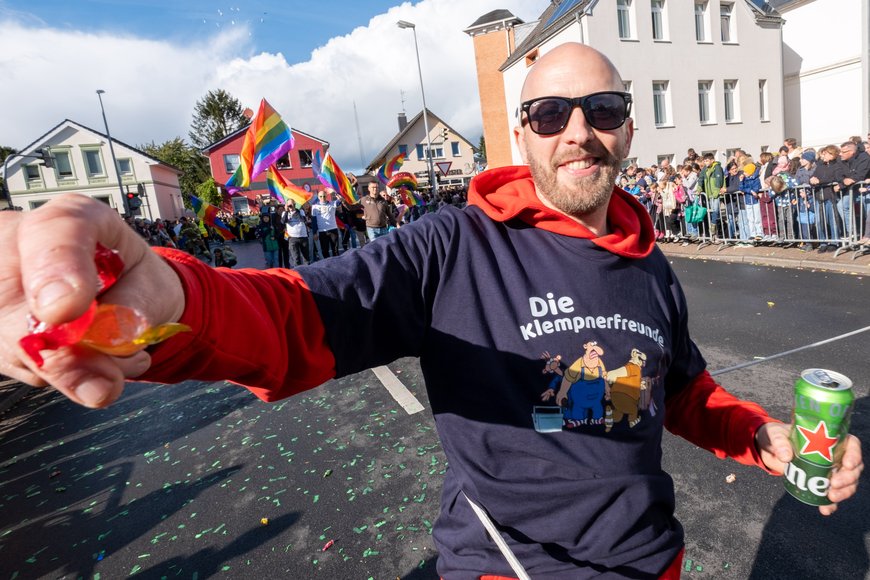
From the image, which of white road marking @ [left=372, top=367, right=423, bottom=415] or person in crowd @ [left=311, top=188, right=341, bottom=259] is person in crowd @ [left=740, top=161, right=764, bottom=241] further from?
person in crowd @ [left=311, top=188, right=341, bottom=259]

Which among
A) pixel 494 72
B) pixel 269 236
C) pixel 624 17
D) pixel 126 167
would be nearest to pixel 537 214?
pixel 269 236

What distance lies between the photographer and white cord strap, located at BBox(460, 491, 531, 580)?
1.25 metres

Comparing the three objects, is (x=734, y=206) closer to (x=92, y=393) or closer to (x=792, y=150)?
(x=792, y=150)

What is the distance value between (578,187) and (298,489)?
300 centimetres

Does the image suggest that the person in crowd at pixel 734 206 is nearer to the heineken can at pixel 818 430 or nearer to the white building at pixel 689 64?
the heineken can at pixel 818 430

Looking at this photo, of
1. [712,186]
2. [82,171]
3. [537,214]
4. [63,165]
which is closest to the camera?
[537,214]

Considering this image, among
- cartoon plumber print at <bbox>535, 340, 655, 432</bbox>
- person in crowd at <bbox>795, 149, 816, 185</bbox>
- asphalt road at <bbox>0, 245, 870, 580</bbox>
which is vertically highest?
person in crowd at <bbox>795, 149, 816, 185</bbox>

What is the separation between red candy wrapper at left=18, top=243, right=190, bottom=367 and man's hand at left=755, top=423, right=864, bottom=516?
A: 1.62 meters

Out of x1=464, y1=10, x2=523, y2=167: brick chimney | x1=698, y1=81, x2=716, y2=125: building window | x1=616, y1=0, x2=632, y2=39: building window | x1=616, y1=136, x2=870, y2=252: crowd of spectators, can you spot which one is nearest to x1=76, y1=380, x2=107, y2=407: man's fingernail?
x1=616, y1=136, x2=870, y2=252: crowd of spectators

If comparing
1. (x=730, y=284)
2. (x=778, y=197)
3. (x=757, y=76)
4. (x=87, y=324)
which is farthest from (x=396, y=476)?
(x=757, y=76)

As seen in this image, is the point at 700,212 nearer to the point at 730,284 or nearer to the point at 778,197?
the point at 778,197

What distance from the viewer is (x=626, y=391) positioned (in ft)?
4.52

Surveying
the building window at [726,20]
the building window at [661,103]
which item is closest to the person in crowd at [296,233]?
the building window at [661,103]

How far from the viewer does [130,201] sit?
22891 mm
